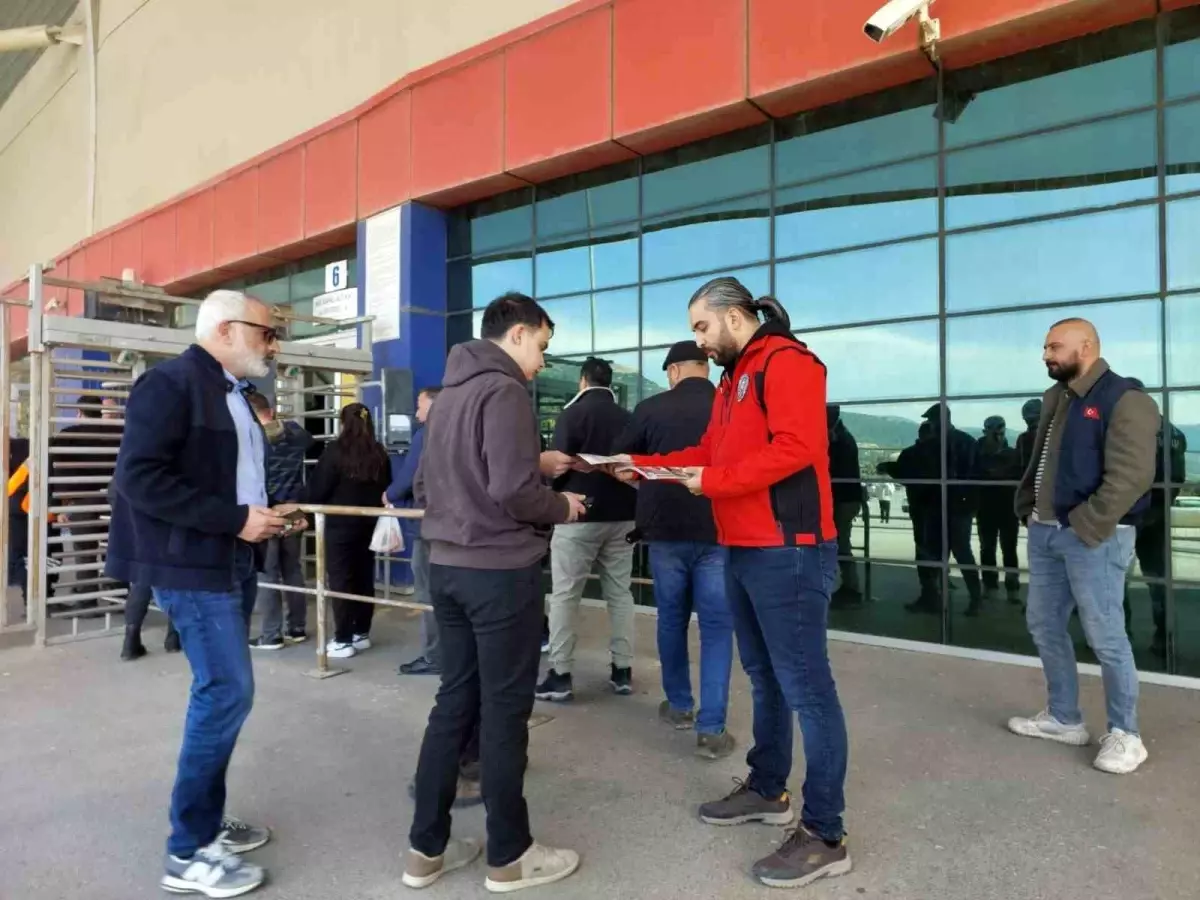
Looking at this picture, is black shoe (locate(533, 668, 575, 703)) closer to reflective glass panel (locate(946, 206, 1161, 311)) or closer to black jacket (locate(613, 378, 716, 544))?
black jacket (locate(613, 378, 716, 544))

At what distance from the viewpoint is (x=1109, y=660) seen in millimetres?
3656

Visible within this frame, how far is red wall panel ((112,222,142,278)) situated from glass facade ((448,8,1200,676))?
32.9ft

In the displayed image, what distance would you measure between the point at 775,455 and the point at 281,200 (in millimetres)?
9983

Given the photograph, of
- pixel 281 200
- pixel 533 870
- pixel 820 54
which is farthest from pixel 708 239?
pixel 281 200

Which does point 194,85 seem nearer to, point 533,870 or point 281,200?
point 281,200

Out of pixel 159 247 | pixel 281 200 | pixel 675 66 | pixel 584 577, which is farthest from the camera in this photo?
pixel 159 247

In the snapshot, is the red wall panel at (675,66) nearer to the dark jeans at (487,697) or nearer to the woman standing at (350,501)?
the woman standing at (350,501)

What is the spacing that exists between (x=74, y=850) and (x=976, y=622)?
5.61 m

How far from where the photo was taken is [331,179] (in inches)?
392

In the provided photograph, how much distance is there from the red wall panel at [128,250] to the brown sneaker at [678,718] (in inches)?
520

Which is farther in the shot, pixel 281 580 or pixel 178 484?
pixel 281 580

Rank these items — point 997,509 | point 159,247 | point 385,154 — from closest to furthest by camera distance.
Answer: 1. point 997,509
2. point 385,154
3. point 159,247

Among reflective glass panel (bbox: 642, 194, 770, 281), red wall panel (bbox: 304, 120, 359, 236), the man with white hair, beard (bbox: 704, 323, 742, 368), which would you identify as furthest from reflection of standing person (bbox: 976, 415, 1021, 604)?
red wall panel (bbox: 304, 120, 359, 236)

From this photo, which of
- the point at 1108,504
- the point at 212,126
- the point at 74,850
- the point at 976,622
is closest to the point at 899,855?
the point at 1108,504
